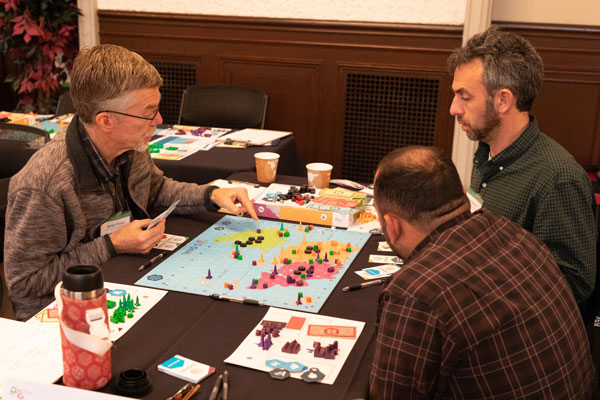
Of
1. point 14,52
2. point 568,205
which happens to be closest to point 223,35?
point 14,52

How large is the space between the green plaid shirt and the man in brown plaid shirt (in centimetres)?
52

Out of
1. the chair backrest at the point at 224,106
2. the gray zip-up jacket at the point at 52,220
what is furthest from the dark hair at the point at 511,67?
the chair backrest at the point at 224,106

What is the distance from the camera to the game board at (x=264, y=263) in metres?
1.75

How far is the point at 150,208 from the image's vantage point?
8.28ft

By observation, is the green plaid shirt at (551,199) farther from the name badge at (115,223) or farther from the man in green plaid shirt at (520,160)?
the name badge at (115,223)

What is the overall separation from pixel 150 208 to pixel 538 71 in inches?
60.6

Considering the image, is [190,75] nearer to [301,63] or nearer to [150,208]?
[301,63]

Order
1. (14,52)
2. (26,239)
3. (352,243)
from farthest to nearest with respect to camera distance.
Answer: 1. (14,52)
2. (352,243)
3. (26,239)

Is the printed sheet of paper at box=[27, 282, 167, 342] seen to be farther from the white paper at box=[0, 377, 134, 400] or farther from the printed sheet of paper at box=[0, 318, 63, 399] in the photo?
the white paper at box=[0, 377, 134, 400]

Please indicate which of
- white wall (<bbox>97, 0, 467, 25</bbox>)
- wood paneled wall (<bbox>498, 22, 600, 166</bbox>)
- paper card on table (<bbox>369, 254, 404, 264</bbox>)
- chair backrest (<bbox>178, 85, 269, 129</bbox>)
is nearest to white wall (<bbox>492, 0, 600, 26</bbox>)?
wood paneled wall (<bbox>498, 22, 600, 166</bbox>)

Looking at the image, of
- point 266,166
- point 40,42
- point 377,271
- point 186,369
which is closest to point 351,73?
point 266,166

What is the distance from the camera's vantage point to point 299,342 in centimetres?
150

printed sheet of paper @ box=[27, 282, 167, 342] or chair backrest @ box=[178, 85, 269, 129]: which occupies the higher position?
chair backrest @ box=[178, 85, 269, 129]

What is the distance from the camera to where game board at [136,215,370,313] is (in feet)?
5.76
